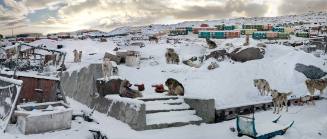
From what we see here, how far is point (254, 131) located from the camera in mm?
13398

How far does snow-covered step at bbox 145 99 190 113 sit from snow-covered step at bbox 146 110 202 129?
226 millimetres

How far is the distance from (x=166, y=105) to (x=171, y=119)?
130 centimetres

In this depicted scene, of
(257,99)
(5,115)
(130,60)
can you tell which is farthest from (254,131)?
(130,60)

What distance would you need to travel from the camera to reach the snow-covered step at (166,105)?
54.3ft

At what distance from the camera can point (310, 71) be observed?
81.8 ft

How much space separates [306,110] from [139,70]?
11.5 meters

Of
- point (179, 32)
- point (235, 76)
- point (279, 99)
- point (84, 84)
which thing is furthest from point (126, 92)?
point (179, 32)

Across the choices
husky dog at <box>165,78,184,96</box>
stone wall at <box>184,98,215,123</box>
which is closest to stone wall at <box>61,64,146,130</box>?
husky dog at <box>165,78,184,96</box>

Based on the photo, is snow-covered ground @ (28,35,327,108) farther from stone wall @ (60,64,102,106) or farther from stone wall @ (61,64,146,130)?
stone wall @ (61,64,146,130)

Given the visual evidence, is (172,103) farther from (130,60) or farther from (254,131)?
(130,60)

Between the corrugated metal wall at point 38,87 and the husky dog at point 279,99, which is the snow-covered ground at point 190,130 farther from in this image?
the corrugated metal wall at point 38,87

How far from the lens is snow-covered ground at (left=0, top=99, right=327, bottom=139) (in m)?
14.1

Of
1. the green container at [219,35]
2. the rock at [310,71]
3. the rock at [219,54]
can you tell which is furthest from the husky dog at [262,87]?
the green container at [219,35]

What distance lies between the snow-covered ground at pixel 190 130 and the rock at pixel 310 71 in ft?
25.1
